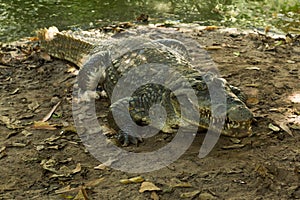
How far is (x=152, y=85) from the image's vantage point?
4.38 metres

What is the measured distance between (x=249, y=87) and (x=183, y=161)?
172 cm

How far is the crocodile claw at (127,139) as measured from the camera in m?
3.96

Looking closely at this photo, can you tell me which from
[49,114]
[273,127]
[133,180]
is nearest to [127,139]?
[133,180]

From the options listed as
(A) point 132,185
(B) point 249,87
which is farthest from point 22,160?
(B) point 249,87

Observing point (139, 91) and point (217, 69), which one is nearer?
point (139, 91)

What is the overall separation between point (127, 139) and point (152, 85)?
0.67 meters

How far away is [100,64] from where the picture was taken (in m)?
5.24

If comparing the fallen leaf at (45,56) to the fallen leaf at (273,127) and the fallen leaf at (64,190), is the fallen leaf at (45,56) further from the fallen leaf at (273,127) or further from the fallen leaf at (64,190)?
the fallen leaf at (273,127)

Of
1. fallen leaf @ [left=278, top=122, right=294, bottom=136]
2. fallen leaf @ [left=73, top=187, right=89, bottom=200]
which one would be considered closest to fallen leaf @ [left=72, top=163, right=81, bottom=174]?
fallen leaf @ [left=73, top=187, right=89, bottom=200]

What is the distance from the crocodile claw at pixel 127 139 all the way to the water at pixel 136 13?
416 centimetres

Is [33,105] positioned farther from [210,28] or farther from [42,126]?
[210,28]

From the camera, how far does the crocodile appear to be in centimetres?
369

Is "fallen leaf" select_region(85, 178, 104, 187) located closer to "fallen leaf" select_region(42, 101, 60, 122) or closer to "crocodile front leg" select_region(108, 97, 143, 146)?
"crocodile front leg" select_region(108, 97, 143, 146)

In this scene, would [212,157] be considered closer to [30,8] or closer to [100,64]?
[100,64]
